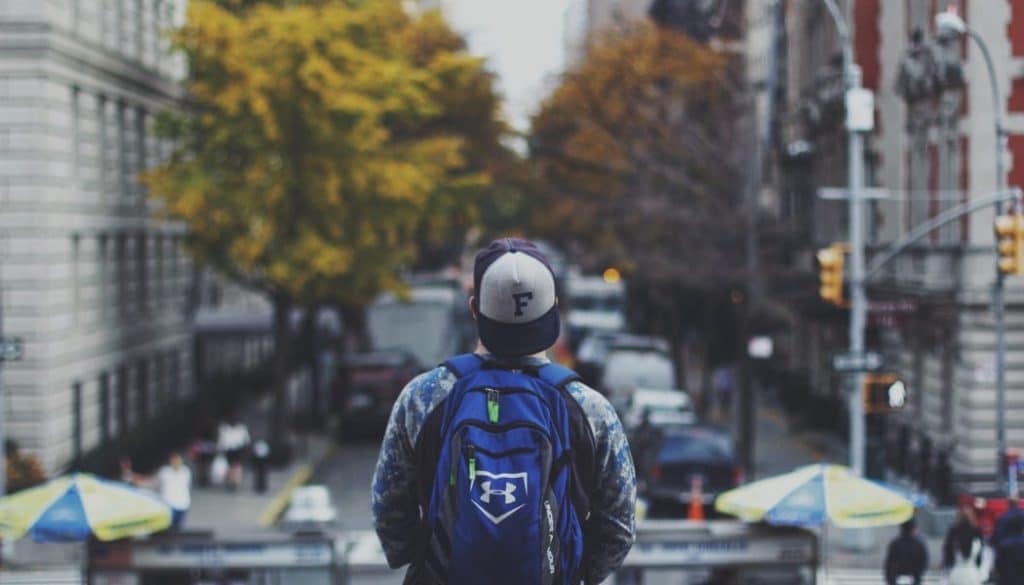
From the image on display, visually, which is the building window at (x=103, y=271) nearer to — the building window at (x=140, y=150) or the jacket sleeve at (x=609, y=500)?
the building window at (x=140, y=150)

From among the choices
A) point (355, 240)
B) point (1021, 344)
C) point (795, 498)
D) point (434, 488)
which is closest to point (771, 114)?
point (355, 240)

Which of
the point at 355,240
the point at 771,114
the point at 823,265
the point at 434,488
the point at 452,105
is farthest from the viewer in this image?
the point at 452,105

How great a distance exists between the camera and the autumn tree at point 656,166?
4156 cm

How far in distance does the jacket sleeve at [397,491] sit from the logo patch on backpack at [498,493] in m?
0.37

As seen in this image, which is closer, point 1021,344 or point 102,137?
point 1021,344

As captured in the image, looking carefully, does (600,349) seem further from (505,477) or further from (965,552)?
(505,477)

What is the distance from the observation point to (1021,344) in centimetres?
2808

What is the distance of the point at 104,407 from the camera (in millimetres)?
33125

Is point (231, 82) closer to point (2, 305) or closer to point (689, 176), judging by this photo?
point (2, 305)

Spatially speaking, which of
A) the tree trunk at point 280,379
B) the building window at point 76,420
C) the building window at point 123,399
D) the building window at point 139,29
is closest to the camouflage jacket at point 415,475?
the building window at point 76,420

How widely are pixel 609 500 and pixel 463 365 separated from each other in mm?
586

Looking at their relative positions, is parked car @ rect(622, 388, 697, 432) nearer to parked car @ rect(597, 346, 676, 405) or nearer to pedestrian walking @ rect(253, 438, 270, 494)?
parked car @ rect(597, 346, 676, 405)

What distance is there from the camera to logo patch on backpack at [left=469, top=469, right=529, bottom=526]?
14.2 feet

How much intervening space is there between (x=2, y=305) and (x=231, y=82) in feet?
25.5
